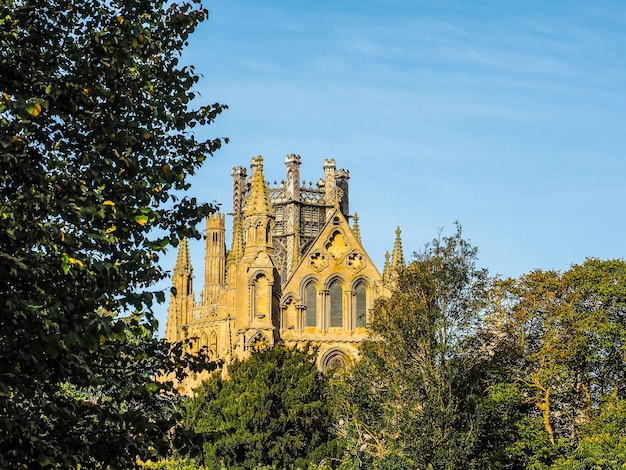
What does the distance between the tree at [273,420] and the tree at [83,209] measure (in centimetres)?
2902

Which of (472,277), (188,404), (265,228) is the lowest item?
(188,404)

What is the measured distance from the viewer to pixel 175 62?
64.4ft

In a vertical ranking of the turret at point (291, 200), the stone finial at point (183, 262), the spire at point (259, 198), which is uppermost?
the turret at point (291, 200)

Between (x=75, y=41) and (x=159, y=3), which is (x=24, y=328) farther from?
(x=159, y=3)

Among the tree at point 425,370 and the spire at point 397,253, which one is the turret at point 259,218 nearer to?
the spire at point 397,253

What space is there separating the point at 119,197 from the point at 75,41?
3040mm

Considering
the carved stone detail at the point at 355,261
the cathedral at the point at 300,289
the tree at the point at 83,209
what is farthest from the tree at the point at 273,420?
the tree at the point at 83,209

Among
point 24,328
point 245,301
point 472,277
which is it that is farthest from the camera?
point 245,301

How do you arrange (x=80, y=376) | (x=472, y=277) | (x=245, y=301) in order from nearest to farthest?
(x=80, y=376) → (x=472, y=277) → (x=245, y=301)

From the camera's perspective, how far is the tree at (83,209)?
15031 millimetres

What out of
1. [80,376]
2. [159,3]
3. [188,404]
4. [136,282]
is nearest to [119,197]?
[136,282]

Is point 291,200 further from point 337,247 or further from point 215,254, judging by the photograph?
point 337,247

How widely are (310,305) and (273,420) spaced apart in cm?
2296

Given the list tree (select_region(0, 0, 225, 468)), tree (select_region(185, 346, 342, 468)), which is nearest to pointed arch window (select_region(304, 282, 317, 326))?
tree (select_region(185, 346, 342, 468))
